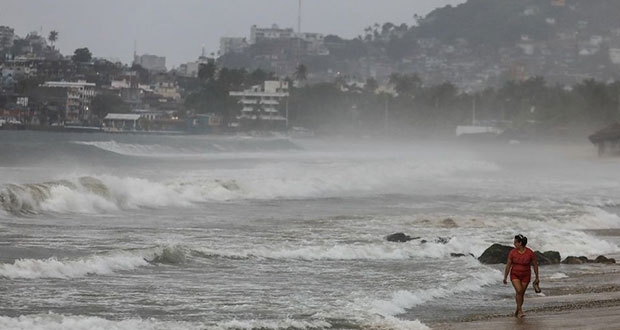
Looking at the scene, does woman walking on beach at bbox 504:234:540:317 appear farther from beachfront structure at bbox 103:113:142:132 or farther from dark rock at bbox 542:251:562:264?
beachfront structure at bbox 103:113:142:132

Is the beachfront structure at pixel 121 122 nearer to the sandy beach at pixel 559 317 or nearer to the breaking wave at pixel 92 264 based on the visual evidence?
the breaking wave at pixel 92 264

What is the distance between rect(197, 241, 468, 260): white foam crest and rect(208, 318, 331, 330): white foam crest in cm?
696

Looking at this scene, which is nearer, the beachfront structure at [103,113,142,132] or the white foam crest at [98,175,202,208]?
the white foam crest at [98,175,202,208]

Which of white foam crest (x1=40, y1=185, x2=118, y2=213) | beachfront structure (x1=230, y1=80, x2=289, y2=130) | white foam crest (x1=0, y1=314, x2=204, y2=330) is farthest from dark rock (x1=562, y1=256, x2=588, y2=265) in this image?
beachfront structure (x1=230, y1=80, x2=289, y2=130)

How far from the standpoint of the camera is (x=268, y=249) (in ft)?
77.3

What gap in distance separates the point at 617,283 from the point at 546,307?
3493 millimetres

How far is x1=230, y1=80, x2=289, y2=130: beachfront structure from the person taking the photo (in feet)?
609

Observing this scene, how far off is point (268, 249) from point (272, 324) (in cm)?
841

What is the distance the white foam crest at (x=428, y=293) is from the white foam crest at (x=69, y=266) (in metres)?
4.44

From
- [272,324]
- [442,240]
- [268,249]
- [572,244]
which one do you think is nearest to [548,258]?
[442,240]

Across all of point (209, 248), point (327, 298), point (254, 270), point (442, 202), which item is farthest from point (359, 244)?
point (442, 202)

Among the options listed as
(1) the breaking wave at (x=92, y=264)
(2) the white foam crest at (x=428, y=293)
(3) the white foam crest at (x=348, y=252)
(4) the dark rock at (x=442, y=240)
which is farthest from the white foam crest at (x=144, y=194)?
(2) the white foam crest at (x=428, y=293)

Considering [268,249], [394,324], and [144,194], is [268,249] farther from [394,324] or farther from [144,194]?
[144,194]

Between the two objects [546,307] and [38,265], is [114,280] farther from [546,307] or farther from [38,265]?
[546,307]
